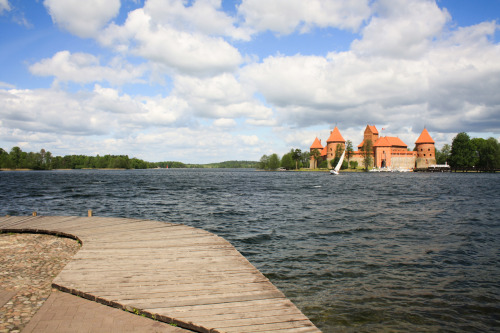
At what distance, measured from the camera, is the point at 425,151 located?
138500 millimetres

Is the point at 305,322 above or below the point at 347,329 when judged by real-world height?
above

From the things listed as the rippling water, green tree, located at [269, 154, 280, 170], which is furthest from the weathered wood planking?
green tree, located at [269, 154, 280, 170]

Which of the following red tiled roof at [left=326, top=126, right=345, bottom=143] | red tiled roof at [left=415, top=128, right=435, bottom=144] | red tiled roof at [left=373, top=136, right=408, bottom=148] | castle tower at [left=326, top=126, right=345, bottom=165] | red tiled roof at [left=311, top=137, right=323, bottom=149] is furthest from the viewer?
red tiled roof at [left=311, top=137, right=323, bottom=149]

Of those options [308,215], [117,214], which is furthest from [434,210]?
[117,214]

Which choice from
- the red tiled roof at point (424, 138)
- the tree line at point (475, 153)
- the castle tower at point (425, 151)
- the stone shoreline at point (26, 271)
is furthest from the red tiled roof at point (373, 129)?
the stone shoreline at point (26, 271)

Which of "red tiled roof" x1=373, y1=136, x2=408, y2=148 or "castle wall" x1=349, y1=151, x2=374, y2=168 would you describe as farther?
"castle wall" x1=349, y1=151, x2=374, y2=168

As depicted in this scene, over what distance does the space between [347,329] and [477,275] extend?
18.0 ft

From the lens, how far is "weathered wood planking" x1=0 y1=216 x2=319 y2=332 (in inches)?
164

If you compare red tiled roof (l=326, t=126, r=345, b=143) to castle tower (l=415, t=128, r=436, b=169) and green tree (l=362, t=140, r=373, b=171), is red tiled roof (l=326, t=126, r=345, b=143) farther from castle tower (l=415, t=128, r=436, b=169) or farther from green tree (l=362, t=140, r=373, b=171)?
castle tower (l=415, t=128, r=436, b=169)

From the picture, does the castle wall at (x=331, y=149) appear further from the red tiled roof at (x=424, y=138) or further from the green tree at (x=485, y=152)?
the green tree at (x=485, y=152)

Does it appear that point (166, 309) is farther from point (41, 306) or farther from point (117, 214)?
point (117, 214)

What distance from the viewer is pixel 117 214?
19.9m

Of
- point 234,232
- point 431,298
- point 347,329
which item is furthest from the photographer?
point 234,232

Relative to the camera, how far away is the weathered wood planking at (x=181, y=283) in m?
4.17
